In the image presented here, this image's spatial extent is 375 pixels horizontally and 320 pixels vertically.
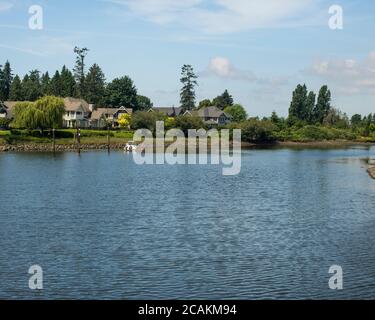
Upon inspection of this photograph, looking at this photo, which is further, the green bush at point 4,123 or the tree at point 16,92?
the tree at point 16,92

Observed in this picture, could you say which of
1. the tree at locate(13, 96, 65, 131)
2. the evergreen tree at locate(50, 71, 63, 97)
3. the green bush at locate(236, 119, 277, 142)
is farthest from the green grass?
the evergreen tree at locate(50, 71, 63, 97)

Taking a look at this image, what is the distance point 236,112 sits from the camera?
174250 mm

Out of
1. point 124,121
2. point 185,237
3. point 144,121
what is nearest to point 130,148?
point 144,121

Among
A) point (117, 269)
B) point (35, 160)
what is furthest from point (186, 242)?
point (35, 160)

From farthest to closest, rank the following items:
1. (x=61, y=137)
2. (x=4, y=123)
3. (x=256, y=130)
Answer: (x=256, y=130) < (x=4, y=123) < (x=61, y=137)

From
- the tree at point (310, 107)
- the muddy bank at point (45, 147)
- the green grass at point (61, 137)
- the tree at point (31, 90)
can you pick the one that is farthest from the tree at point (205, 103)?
the muddy bank at point (45, 147)

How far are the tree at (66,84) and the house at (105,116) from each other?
16.0m

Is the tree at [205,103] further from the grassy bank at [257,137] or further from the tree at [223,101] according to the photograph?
the grassy bank at [257,137]

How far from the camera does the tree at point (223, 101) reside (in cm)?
18488

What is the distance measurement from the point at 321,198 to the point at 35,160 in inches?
1824

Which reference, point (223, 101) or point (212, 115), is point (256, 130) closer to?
point (212, 115)

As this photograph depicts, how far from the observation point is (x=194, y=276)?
78.5ft

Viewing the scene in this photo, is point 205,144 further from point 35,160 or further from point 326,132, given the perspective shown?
point 326,132

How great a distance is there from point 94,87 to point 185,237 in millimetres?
150156
